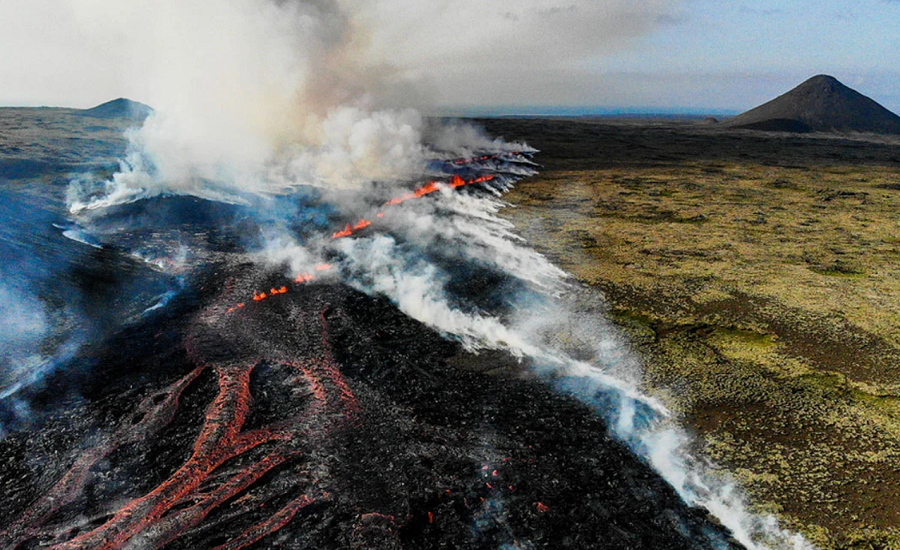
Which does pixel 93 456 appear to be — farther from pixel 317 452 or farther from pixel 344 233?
pixel 344 233

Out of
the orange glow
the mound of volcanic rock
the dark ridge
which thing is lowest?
the mound of volcanic rock

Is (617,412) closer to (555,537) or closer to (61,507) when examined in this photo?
(555,537)

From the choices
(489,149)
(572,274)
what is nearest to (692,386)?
(572,274)

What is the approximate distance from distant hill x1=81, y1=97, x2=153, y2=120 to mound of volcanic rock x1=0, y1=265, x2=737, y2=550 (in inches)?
2608

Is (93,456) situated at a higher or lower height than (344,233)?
lower

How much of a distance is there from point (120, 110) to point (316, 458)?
79713mm

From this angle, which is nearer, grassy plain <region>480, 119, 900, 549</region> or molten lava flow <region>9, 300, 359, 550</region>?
molten lava flow <region>9, 300, 359, 550</region>

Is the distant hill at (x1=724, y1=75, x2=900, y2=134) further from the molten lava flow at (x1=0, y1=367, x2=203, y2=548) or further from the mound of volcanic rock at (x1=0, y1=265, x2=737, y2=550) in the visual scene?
the molten lava flow at (x1=0, y1=367, x2=203, y2=548)

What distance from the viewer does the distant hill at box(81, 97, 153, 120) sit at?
66.4 m

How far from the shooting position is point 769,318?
1175 centimetres

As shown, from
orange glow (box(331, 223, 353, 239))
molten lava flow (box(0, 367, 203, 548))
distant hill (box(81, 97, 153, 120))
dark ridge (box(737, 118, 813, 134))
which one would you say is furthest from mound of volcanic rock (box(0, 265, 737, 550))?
dark ridge (box(737, 118, 813, 134))

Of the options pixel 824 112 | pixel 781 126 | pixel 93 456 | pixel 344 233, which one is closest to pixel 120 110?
pixel 344 233

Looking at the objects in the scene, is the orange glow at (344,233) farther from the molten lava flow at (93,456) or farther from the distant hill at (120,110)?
the distant hill at (120,110)

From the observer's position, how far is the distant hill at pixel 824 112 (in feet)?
292
